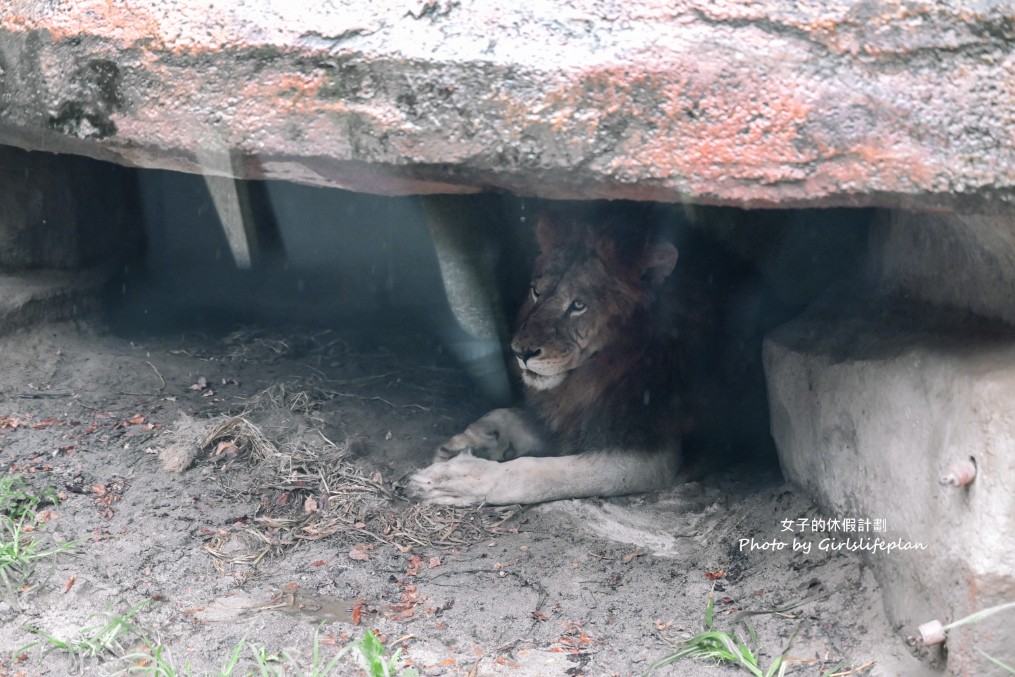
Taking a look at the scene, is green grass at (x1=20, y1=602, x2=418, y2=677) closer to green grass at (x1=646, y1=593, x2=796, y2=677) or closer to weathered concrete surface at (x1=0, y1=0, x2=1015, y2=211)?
green grass at (x1=646, y1=593, x2=796, y2=677)

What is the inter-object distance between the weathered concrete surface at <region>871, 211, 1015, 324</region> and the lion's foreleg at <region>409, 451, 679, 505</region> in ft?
4.14

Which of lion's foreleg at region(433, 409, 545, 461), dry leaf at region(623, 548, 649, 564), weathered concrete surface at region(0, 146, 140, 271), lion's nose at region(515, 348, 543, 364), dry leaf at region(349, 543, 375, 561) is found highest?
weathered concrete surface at region(0, 146, 140, 271)

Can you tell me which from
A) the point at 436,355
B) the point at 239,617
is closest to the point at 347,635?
the point at 239,617

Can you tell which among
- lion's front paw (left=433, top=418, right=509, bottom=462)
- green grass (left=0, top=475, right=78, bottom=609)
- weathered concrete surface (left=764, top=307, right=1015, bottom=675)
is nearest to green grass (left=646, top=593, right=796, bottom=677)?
weathered concrete surface (left=764, top=307, right=1015, bottom=675)

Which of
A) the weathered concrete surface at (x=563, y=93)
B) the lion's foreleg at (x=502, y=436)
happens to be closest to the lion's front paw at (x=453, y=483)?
the lion's foreleg at (x=502, y=436)

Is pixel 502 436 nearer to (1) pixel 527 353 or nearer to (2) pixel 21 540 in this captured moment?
(1) pixel 527 353

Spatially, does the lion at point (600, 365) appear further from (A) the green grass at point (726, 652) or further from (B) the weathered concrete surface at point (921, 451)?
(A) the green grass at point (726, 652)

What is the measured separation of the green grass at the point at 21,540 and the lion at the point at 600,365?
132 centimetres

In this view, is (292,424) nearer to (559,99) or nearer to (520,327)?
(520,327)

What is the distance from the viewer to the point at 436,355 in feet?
16.5

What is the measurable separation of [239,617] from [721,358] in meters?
2.38

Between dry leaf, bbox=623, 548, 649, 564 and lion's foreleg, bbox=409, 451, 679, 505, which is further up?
lion's foreleg, bbox=409, 451, 679, 505

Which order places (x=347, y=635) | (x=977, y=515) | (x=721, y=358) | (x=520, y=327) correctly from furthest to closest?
(x=721, y=358) → (x=520, y=327) → (x=347, y=635) → (x=977, y=515)

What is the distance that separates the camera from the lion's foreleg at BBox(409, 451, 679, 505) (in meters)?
3.66
